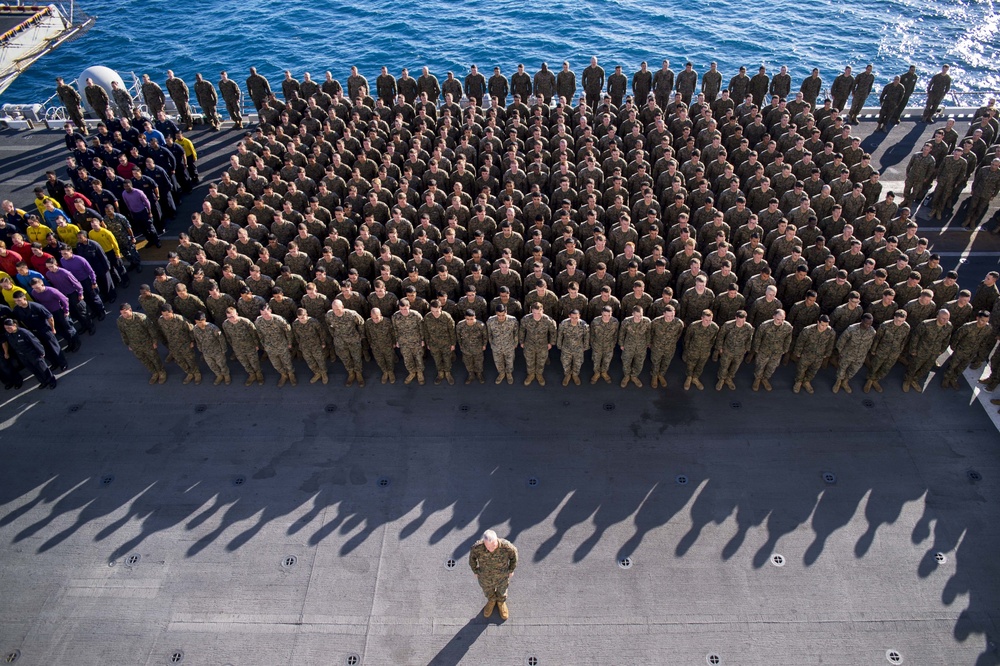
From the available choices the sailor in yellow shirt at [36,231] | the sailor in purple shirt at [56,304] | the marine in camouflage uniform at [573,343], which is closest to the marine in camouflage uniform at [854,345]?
the marine in camouflage uniform at [573,343]

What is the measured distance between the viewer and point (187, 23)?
35.4 metres

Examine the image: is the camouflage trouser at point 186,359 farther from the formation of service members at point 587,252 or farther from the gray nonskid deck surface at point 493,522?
the formation of service members at point 587,252

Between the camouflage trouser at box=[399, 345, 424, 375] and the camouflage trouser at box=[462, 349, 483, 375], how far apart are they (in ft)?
2.36

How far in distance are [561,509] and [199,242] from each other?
878cm

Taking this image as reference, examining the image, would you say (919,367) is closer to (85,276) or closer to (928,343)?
(928,343)

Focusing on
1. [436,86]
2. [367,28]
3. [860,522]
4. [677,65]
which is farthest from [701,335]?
[367,28]

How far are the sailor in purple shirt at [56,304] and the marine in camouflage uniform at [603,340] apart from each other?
361 inches

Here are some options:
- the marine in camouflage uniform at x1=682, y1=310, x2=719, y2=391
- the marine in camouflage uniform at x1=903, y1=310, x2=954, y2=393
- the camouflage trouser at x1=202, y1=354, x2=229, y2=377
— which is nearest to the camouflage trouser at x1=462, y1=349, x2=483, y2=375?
the marine in camouflage uniform at x1=682, y1=310, x2=719, y2=391

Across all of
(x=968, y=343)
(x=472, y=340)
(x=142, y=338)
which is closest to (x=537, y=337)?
(x=472, y=340)

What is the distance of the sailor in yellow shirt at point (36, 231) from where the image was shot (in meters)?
12.1

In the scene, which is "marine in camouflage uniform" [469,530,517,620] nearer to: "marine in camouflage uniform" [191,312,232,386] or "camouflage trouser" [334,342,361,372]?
"camouflage trouser" [334,342,361,372]

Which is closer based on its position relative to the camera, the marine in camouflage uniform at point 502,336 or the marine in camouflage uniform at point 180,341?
the marine in camouflage uniform at point 502,336

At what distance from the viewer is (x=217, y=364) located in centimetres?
1050

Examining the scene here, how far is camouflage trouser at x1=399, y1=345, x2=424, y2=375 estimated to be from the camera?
1024 centimetres
